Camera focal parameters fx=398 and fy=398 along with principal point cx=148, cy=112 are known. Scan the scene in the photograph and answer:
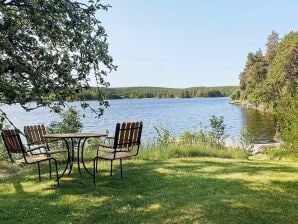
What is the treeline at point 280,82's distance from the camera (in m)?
7.98

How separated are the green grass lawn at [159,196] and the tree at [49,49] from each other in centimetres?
148

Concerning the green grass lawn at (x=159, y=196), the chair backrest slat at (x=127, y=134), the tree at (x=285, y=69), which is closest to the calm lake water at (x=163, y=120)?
the chair backrest slat at (x=127, y=134)

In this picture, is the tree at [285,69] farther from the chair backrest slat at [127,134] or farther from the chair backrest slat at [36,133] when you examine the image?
the chair backrest slat at [127,134]

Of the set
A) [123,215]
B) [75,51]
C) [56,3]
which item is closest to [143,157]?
[123,215]

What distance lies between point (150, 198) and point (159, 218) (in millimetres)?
945

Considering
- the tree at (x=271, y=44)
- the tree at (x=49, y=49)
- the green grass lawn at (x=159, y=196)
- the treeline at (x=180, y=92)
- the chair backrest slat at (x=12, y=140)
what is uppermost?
the tree at (x=271, y=44)

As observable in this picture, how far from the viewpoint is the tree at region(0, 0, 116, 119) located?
400 cm

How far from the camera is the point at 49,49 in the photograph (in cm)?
515

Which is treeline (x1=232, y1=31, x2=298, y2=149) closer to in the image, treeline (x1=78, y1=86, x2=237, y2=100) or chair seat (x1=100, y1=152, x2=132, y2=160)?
chair seat (x1=100, y1=152, x2=132, y2=160)

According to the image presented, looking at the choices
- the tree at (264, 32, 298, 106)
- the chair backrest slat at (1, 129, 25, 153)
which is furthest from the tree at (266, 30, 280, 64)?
the chair backrest slat at (1, 129, 25, 153)

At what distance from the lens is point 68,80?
16.5ft

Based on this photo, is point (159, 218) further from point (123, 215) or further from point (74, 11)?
point (74, 11)

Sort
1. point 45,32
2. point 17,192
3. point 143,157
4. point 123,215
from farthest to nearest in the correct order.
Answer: point 143,157
point 17,192
point 123,215
point 45,32

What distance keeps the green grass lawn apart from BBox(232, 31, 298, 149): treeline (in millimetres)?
1044
